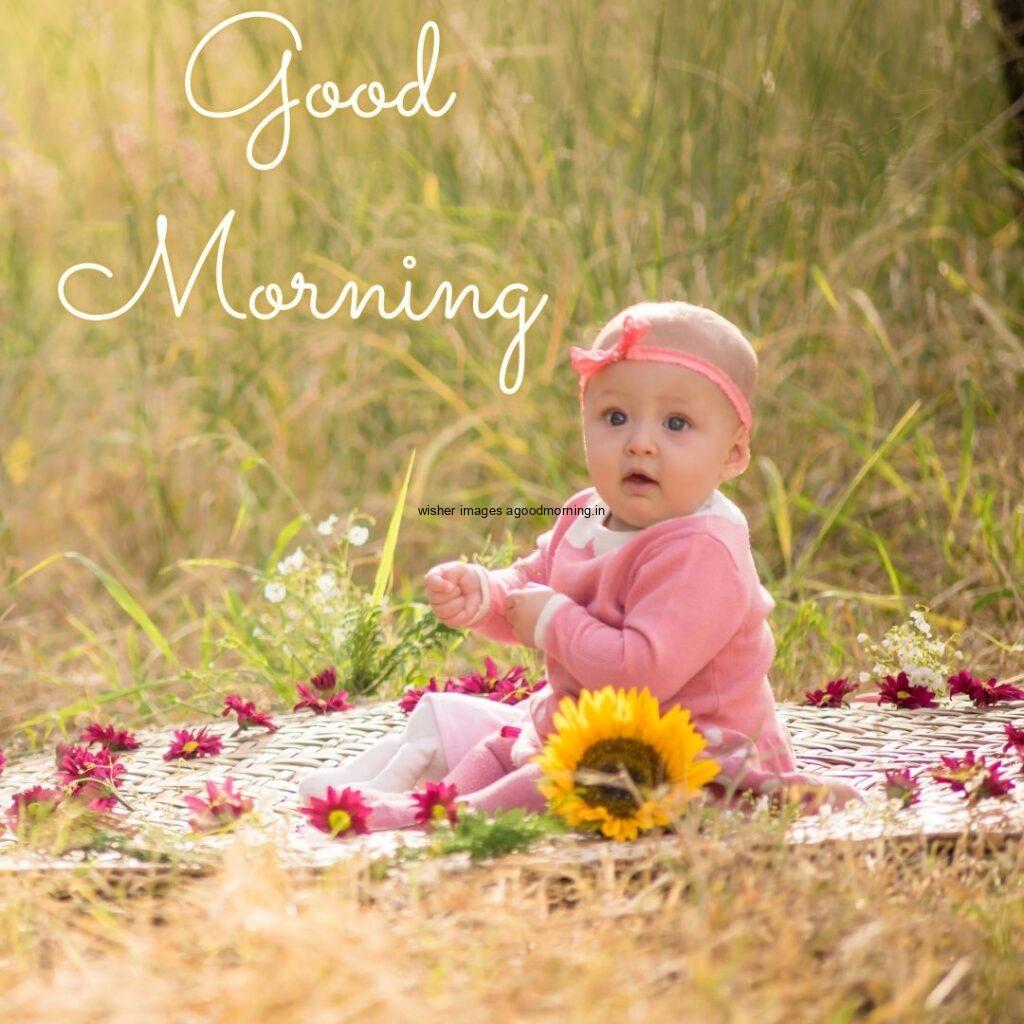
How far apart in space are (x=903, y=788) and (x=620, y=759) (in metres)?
0.44

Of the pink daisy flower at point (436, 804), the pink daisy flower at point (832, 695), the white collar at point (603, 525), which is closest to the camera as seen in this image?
the pink daisy flower at point (436, 804)

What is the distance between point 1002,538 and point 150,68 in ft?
7.97

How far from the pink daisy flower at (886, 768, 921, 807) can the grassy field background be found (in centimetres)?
102

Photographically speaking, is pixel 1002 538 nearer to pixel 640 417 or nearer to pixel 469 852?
pixel 640 417

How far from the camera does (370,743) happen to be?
2916 mm

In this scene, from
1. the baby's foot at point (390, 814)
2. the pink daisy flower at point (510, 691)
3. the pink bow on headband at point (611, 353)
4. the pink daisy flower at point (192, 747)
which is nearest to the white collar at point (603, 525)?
the pink bow on headband at point (611, 353)

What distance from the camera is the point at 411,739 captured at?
2.62 meters

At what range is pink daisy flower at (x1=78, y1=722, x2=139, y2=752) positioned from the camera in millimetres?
2973

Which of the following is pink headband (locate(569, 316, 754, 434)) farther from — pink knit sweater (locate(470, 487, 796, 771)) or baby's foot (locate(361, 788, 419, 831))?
baby's foot (locate(361, 788, 419, 831))

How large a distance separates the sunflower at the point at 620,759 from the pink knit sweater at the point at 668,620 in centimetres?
10

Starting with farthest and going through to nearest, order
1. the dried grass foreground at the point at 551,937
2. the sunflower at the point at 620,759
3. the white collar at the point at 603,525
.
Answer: the white collar at the point at 603,525 → the sunflower at the point at 620,759 → the dried grass foreground at the point at 551,937

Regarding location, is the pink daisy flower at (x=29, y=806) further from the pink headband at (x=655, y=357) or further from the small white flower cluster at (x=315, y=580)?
the pink headband at (x=655, y=357)

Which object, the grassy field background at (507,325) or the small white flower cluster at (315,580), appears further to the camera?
the grassy field background at (507,325)

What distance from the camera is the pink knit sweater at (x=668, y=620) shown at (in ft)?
7.38
